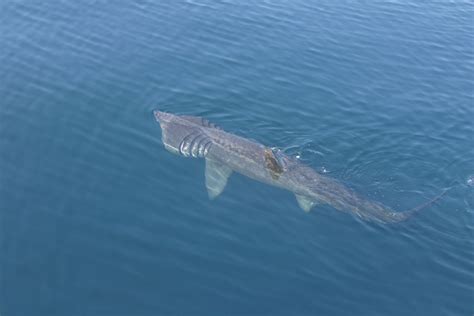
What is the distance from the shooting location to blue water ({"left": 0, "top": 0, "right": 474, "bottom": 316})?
1834cm

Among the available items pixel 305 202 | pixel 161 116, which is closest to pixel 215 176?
pixel 305 202

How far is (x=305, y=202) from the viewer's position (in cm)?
2181

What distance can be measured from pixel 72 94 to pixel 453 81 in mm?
19100

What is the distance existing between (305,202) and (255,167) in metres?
2.59

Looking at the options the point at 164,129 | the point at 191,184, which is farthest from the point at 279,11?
the point at 191,184

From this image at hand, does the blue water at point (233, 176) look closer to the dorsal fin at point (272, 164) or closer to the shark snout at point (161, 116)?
the shark snout at point (161, 116)

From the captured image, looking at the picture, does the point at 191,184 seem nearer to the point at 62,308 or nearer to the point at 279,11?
the point at 62,308

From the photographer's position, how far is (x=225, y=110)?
2655cm

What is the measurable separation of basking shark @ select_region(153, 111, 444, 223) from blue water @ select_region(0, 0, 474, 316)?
0.48m

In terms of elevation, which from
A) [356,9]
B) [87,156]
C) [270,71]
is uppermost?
[356,9]

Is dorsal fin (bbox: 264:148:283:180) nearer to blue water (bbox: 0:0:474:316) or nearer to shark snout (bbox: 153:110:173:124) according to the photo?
blue water (bbox: 0:0:474:316)

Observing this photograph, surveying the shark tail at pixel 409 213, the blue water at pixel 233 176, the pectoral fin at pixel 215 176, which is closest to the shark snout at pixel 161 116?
the blue water at pixel 233 176

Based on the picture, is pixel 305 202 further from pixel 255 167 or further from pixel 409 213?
pixel 409 213

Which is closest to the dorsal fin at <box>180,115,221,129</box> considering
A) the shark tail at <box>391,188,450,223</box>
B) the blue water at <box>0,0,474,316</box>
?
the blue water at <box>0,0,474,316</box>
